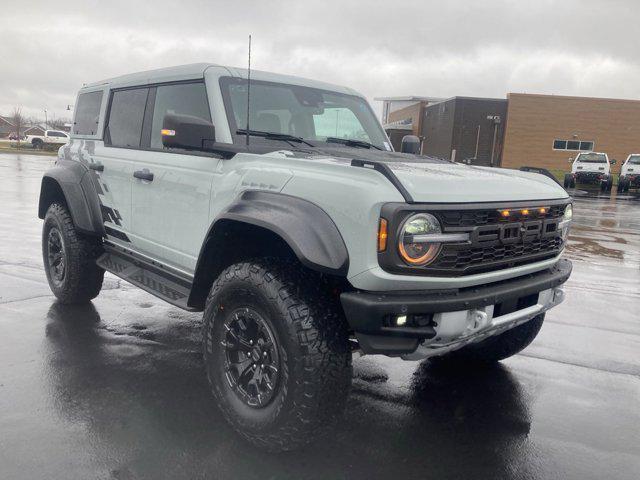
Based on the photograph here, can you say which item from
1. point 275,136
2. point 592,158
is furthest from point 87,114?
point 592,158

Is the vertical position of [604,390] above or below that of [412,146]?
Answer: below

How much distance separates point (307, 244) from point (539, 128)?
40698 mm

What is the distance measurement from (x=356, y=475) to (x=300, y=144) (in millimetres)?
2080

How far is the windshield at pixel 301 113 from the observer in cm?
360

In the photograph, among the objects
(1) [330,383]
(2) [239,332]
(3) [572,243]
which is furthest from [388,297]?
(3) [572,243]

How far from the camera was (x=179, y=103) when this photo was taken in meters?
3.88

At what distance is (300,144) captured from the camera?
3654 millimetres

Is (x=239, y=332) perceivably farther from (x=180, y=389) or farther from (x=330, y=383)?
(x=180, y=389)

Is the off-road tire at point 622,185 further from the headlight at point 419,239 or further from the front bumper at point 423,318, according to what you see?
the headlight at point 419,239

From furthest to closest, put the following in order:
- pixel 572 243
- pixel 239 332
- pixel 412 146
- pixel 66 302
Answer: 1. pixel 572 243
2. pixel 66 302
3. pixel 412 146
4. pixel 239 332

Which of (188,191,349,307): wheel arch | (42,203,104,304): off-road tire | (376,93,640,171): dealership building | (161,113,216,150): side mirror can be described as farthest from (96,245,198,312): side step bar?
(376,93,640,171): dealership building

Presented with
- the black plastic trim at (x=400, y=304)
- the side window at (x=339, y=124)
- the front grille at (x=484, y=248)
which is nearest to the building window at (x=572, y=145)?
the side window at (x=339, y=124)

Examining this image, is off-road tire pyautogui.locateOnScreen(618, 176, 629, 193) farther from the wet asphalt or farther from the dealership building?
the wet asphalt

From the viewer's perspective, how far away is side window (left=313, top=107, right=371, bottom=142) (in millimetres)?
3994
